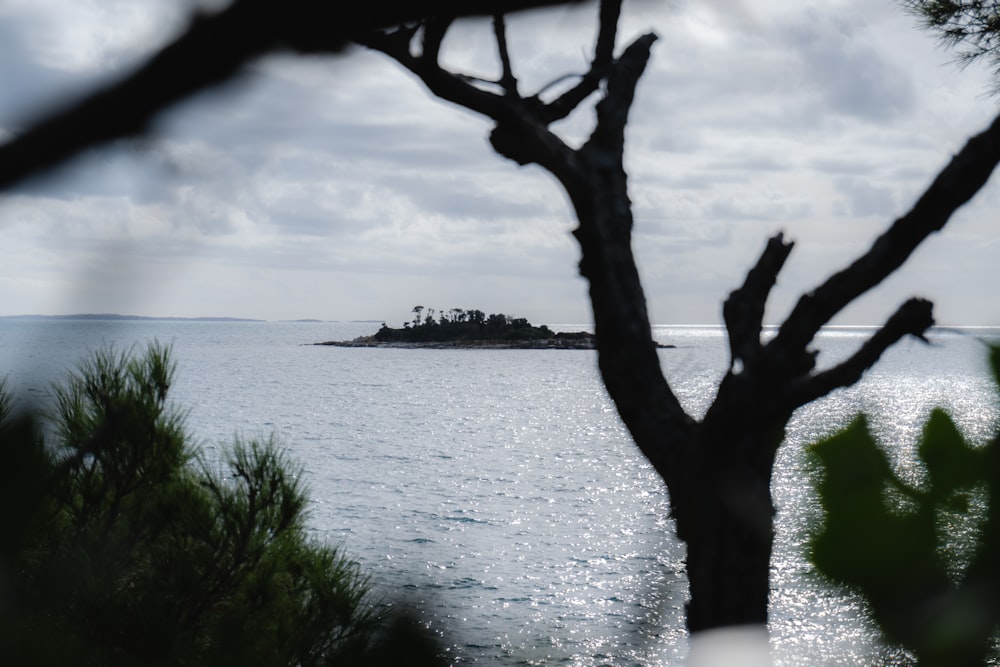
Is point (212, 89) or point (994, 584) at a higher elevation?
point (212, 89)

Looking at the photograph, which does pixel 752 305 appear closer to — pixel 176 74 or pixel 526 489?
pixel 176 74

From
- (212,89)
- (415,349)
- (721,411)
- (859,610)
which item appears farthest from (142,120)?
(415,349)

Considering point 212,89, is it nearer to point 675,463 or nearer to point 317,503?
point 675,463

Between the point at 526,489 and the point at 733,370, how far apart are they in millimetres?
50565

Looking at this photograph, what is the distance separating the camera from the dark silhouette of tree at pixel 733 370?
5.74 feet

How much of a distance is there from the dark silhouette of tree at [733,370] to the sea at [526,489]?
0.31 feet

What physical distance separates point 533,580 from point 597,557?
458 centimetres

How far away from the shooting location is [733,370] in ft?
6.27

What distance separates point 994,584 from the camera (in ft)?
1.35

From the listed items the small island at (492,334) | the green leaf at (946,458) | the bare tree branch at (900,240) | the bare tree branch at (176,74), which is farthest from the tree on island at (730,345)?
the small island at (492,334)

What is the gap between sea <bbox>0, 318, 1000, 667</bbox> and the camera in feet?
1.50

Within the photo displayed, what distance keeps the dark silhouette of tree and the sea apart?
93 millimetres

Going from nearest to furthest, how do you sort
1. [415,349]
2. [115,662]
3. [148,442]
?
1. [115,662]
2. [148,442]
3. [415,349]

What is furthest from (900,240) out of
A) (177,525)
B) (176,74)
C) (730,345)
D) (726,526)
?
(177,525)
